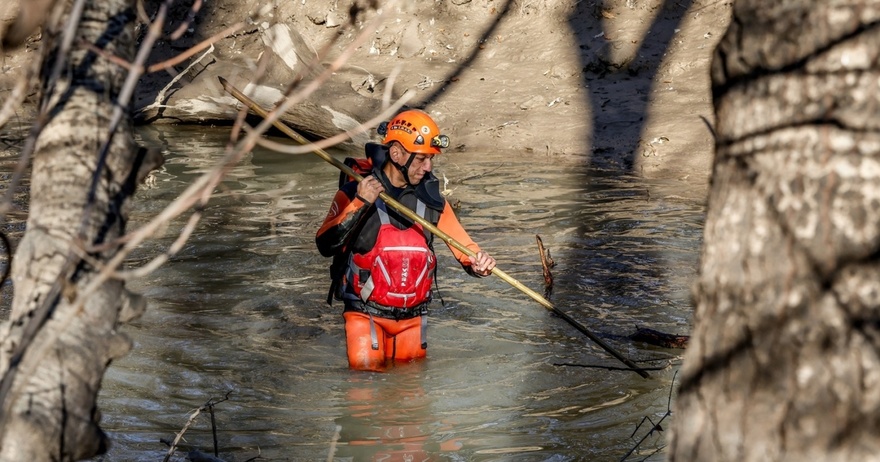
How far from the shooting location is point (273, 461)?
6.02 meters

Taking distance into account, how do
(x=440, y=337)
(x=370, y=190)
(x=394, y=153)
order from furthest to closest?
1. (x=440, y=337)
2. (x=394, y=153)
3. (x=370, y=190)

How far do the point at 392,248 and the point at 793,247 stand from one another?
205 inches

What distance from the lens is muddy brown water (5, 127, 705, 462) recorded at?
648 centimetres

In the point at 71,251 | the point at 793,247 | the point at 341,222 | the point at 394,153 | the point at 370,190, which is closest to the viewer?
the point at 793,247

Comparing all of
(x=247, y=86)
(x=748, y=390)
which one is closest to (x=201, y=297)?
(x=247, y=86)

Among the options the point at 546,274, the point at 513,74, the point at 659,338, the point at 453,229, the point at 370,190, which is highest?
the point at 513,74

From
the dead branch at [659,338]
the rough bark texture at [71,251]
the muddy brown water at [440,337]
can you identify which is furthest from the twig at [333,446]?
the dead branch at [659,338]

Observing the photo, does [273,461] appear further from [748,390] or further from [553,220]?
[553,220]

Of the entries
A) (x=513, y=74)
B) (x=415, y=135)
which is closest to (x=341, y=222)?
(x=415, y=135)

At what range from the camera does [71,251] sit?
2537 millimetres

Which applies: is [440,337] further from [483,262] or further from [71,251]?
[71,251]

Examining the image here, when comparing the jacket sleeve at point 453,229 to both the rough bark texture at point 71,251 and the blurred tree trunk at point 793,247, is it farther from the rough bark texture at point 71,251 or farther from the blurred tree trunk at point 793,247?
the blurred tree trunk at point 793,247

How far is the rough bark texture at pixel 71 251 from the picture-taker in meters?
2.57

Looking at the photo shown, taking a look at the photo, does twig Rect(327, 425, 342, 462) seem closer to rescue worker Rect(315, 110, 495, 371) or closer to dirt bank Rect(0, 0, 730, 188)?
rescue worker Rect(315, 110, 495, 371)
